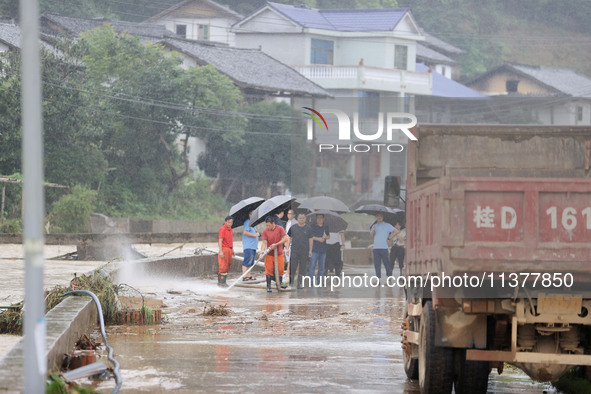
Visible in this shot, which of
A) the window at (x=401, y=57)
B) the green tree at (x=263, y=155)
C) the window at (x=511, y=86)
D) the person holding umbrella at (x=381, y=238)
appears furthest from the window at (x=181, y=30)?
the person holding umbrella at (x=381, y=238)

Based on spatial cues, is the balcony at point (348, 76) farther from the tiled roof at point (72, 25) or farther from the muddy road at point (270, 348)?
the muddy road at point (270, 348)

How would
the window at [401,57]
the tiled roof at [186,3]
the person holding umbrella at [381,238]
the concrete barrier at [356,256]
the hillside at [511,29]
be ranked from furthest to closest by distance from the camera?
the hillside at [511,29], the tiled roof at [186,3], the window at [401,57], the concrete barrier at [356,256], the person holding umbrella at [381,238]

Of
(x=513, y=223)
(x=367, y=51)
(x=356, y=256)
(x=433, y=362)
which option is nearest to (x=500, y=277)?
(x=513, y=223)

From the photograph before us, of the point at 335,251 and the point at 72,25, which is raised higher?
the point at 72,25

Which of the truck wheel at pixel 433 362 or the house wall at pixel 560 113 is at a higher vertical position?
the house wall at pixel 560 113

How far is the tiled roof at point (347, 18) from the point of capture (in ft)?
201

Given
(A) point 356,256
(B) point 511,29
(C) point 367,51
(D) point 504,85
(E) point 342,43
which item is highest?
(B) point 511,29

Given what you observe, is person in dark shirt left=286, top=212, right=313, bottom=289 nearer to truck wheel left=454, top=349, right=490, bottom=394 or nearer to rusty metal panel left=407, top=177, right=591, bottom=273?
truck wheel left=454, top=349, right=490, bottom=394

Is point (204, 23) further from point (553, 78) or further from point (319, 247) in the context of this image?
point (319, 247)

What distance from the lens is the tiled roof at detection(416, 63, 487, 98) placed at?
2709 inches

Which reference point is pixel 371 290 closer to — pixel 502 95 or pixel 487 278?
pixel 487 278

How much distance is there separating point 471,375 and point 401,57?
55.8 meters

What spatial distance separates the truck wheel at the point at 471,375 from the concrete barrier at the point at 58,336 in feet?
10.8

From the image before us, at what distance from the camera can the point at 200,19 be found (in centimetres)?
6744
